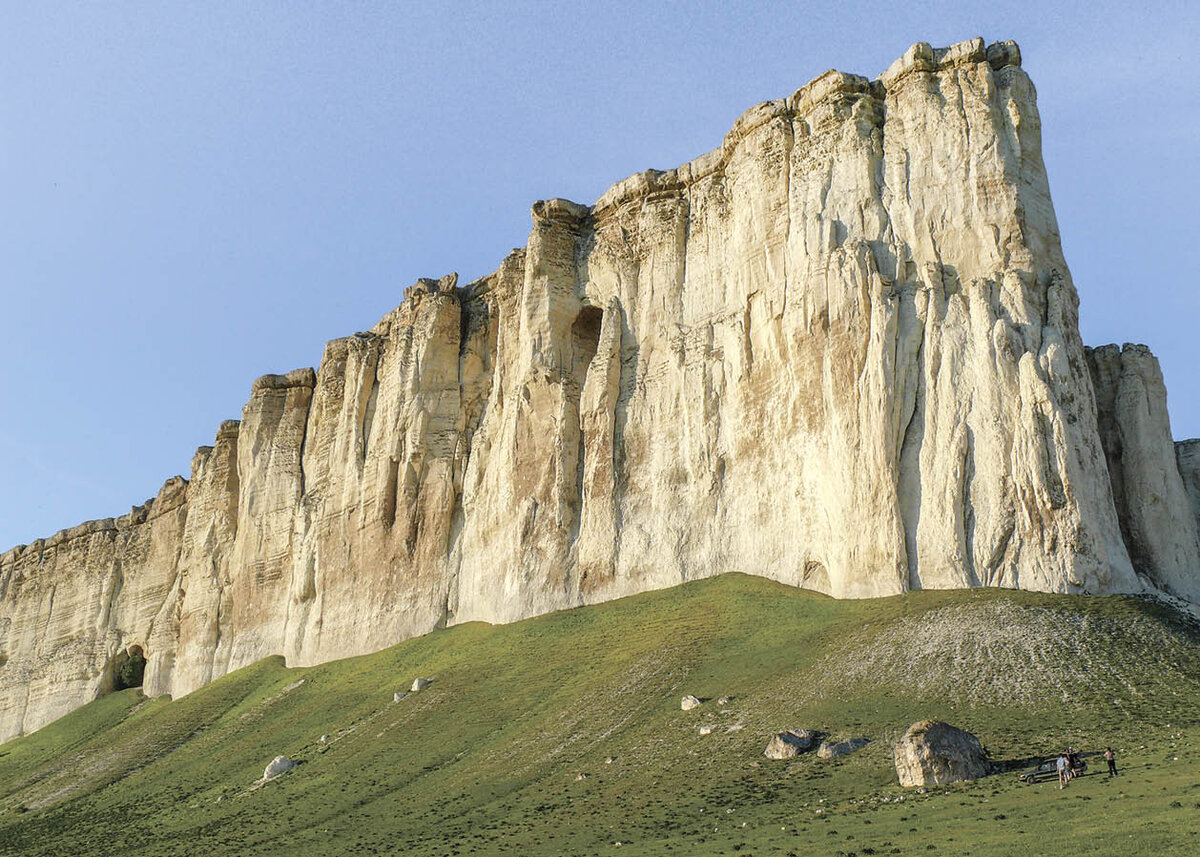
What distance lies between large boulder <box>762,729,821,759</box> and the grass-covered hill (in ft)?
1.73

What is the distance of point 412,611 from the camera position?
7262 centimetres

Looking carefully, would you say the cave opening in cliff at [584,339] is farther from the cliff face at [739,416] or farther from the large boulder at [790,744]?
the large boulder at [790,744]

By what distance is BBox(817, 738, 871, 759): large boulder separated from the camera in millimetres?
37750

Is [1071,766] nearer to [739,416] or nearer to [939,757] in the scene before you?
[939,757]

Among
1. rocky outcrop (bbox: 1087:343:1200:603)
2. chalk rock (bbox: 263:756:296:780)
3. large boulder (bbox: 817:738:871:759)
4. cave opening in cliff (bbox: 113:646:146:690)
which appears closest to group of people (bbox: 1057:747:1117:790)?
large boulder (bbox: 817:738:871:759)

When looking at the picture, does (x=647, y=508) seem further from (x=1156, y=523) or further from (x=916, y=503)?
(x=1156, y=523)

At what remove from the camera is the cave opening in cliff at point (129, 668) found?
307 feet

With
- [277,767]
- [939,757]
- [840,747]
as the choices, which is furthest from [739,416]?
[939,757]

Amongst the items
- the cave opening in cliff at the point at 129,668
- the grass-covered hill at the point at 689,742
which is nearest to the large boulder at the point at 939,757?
the grass-covered hill at the point at 689,742

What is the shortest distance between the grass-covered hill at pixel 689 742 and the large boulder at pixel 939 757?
2.20 feet

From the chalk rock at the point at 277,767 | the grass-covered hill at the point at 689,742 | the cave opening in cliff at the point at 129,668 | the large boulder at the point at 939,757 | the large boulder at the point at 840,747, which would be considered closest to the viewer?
the grass-covered hill at the point at 689,742

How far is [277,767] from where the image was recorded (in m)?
54.2

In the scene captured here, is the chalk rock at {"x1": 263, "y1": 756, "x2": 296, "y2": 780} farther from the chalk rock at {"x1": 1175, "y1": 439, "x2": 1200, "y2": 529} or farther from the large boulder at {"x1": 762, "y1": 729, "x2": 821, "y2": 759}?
the chalk rock at {"x1": 1175, "y1": 439, "x2": 1200, "y2": 529}

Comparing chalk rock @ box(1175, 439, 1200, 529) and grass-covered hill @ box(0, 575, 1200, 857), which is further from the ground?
chalk rock @ box(1175, 439, 1200, 529)
